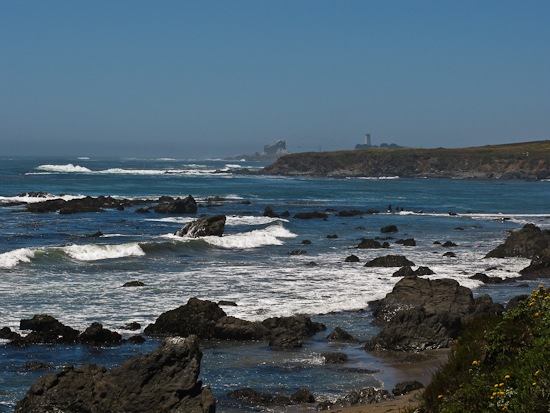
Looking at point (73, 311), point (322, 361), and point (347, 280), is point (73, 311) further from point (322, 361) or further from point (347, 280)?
point (347, 280)

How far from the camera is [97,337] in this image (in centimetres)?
2391

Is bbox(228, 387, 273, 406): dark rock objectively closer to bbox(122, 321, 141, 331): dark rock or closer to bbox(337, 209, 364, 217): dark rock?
bbox(122, 321, 141, 331): dark rock

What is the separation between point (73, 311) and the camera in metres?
28.5

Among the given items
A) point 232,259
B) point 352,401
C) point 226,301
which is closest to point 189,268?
point 232,259

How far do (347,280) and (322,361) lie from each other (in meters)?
14.4

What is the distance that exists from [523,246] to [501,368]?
35.7 meters

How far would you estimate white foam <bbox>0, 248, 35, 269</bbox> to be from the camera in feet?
130

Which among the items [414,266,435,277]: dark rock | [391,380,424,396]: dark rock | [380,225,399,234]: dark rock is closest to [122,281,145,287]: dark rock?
[414,266,435,277]: dark rock

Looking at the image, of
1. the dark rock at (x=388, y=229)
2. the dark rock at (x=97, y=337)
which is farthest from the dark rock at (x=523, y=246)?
the dark rock at (x=97, y=337)

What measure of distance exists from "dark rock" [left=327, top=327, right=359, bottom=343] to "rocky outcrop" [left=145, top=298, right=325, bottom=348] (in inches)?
33.2

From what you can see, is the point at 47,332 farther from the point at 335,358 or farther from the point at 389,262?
the point at 389,262

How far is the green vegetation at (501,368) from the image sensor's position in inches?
404

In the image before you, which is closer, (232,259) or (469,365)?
(469,365)

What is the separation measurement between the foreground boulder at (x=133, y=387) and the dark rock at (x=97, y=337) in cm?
735
